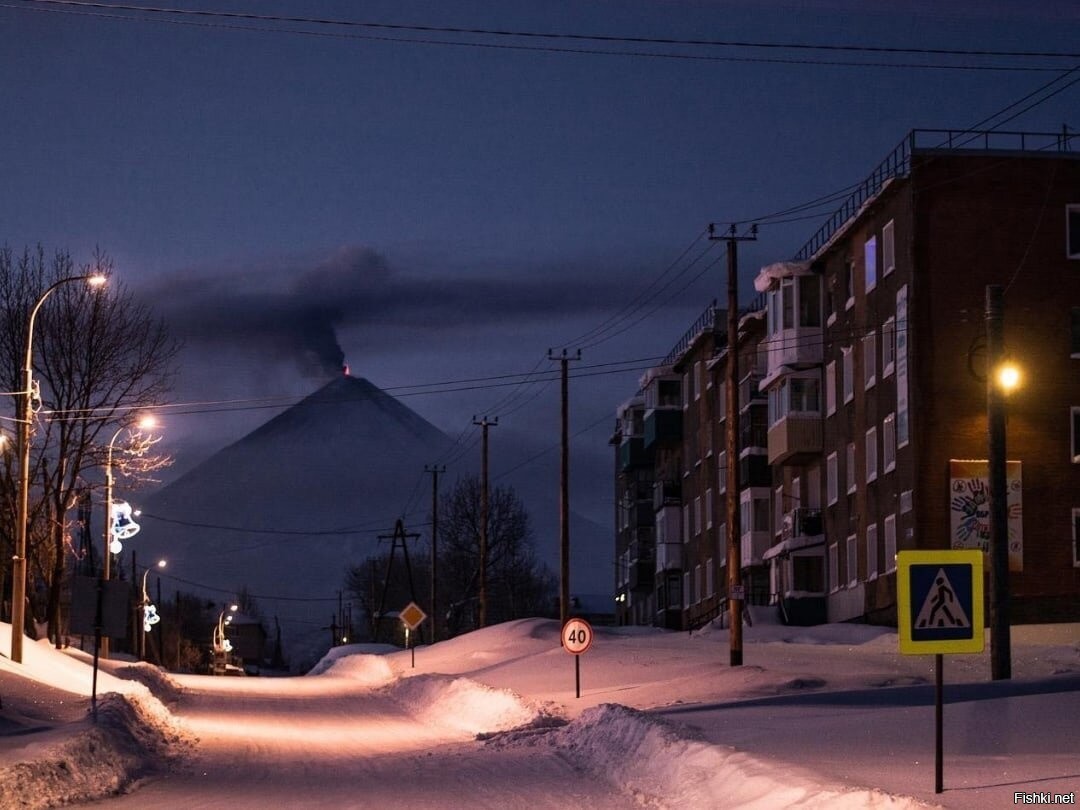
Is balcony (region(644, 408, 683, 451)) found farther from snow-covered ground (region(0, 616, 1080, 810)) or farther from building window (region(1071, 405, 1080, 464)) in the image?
snow-covered ground (region(0, 616, 1080, 810))

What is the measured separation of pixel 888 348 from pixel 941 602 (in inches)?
1484

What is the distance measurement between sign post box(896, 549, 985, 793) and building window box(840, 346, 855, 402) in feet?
136

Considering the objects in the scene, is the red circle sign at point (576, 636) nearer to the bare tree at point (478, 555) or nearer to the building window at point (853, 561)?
the building window at point (853, 561)

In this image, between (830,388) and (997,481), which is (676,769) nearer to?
(997,481)

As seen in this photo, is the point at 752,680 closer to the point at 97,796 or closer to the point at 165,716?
the point at 165,716

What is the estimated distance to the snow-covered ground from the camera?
1505 cm

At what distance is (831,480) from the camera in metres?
55.8

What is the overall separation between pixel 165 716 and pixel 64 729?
289 inches

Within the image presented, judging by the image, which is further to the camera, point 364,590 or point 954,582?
point 364,590

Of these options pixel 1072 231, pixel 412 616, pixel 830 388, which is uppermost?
pixel 1072 231

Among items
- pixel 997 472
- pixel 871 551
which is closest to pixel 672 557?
pixel 871 551

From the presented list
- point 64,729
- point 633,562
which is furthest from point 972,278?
point 633,562

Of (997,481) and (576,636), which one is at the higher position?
(997,481)

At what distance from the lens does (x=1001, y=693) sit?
82.3 ft
